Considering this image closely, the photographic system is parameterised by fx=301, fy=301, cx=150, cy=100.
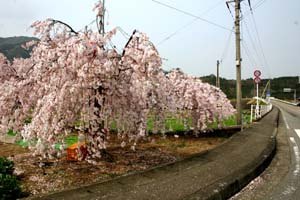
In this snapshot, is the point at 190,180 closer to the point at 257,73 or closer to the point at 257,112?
the point at 257,73

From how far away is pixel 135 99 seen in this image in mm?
7422

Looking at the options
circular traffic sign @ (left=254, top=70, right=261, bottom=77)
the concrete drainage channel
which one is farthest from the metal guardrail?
the concrete drainage channel

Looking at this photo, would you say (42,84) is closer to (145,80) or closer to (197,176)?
(145,80)

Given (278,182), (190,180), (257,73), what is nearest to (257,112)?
(257,73)

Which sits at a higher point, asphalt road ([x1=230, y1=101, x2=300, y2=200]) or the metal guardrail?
the metal guardrail

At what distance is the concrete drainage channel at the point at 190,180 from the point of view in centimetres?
522

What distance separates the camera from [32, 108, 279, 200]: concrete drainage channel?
5219 mm

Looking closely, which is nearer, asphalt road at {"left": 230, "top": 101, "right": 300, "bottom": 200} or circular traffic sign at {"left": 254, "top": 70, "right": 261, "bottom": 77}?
asphalt road at {"left": 230, "top": 101, "right": 300, "bottom": 200}

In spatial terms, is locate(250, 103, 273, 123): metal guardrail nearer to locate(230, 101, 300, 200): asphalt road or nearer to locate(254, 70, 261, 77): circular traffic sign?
locate(254, 70, 261, 77): circular traffic sign

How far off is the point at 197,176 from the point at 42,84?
4235 millimetres

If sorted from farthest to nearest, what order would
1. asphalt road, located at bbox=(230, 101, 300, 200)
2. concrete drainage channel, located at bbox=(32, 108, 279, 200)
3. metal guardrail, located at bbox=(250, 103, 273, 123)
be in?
1. metal guardrail, located at bbox=(250, 103, 273, 123)
2. asphalt road, located at bbox=(230, 101, 300, 200)
3. concrete drainage channel, located at bbox=(32, 108, 279, 200)

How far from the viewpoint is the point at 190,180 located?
622cm

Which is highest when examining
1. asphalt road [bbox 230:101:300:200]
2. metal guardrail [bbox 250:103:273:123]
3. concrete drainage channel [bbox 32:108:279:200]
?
metal guardrail [bbox 250:103:273:123]

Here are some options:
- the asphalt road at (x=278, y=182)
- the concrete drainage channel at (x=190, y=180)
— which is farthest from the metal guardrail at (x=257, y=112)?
the concrete drainage channel at (x=190, y=180)
